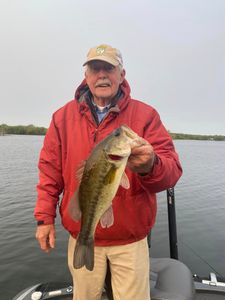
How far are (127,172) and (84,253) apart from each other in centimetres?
87

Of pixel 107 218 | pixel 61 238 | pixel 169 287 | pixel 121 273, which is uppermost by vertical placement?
pixel 107 218

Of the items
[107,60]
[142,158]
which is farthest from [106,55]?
[142,158]

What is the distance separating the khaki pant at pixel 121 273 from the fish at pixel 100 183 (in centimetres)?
38

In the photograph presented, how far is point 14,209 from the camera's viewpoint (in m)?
13.4

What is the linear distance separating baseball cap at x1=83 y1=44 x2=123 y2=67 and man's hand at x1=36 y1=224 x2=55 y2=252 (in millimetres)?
1818

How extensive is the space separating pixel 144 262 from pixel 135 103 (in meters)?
1.67

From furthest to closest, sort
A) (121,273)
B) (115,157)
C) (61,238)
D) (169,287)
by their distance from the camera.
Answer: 1. (61,238)
2. (169,287)
3. (121,273)
4. (115,157)

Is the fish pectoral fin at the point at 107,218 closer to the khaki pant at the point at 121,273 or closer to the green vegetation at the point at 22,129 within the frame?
the khaki pant at the point at 121,273

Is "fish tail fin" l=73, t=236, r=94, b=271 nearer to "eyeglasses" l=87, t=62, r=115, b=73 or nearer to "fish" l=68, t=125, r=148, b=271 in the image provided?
"fish" l=68, t=125, r=148, b=271

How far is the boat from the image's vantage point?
4.12m

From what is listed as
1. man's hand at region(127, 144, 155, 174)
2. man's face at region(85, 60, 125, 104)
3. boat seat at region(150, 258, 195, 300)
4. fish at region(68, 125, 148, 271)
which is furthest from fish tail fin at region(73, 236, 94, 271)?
man's face at region(85, 60, 125, 104)

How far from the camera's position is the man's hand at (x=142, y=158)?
263 centimetres

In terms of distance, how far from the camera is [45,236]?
3648 mm

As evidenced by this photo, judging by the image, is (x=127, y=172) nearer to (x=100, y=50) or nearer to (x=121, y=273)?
(x=121, y=273)
